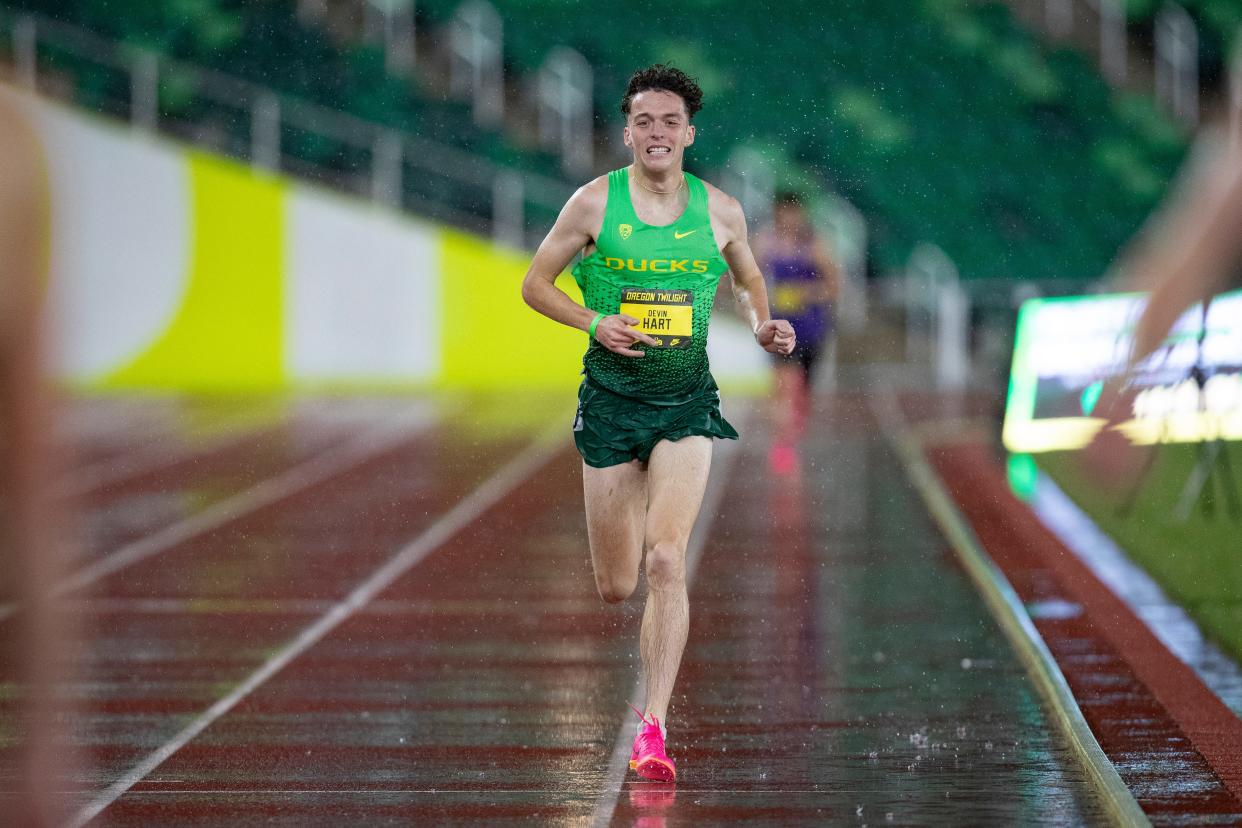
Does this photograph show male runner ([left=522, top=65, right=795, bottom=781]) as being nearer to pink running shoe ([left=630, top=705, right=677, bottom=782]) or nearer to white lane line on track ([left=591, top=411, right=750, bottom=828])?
pink running shoe ([left=630, top=705, right=677, bottom=782])

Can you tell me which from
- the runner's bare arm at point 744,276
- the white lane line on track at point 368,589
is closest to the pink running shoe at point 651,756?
the runner's bare arm at point 744,276

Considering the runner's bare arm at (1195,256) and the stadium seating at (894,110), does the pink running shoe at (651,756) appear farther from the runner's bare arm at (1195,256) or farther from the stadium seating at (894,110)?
the stadium seating at (894,110)

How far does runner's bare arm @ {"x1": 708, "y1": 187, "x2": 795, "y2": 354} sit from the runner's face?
0.59 feet

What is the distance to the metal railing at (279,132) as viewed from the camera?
21.3m

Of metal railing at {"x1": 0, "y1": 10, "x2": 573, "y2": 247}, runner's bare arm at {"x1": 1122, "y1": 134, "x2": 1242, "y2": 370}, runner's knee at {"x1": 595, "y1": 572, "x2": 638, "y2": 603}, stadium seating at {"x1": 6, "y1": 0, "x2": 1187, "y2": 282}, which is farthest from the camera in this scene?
stadium seating at {"x1": 6, "y1": 0, "x2": 1187, "y2": 282}

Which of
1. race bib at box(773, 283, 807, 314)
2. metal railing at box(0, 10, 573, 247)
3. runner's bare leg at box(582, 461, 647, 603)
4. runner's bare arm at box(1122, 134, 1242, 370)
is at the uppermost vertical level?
metal railing at box(0, 10, 573, 247)

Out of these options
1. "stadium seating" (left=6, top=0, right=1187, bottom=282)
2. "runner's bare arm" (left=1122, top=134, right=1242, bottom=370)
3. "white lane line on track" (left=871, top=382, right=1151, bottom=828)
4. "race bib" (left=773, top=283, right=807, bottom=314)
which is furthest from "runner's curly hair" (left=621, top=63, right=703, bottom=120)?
"stadium seating" (left=6, top=0, right=1187, bottom=282)

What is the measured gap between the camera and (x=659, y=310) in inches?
219

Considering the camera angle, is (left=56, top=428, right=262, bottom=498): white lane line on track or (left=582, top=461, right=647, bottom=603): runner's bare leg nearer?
(left=582, top=461, right=647, bottom=603): runner's bare leg

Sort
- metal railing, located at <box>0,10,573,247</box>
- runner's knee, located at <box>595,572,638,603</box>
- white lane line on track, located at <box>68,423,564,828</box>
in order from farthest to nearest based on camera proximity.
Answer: metal railing, located at <box>0,10,573,247</box> < runner's knee, located at <box>595,572,638,603</box> < white lane line on track, located at <box>68,423,564,828</box>

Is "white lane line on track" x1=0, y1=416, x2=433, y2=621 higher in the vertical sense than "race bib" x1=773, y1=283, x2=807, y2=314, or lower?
lower

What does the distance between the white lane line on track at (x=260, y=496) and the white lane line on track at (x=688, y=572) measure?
255 cm

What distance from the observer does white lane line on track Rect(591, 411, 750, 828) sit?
17.5 feet

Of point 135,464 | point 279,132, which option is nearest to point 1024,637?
point 135,464
